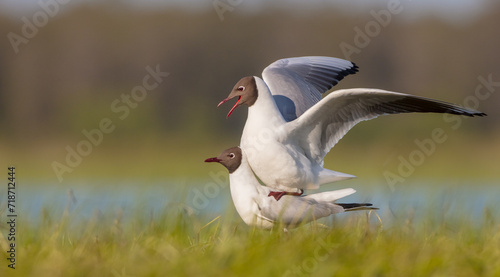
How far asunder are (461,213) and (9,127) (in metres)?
15.3

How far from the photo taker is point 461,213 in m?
4.84

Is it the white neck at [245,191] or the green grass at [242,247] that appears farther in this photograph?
the white neck at [245,191]

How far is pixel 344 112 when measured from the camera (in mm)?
4934

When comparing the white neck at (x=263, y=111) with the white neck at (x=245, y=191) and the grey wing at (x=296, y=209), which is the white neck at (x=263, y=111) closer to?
the white neck at (x=245, y=191)

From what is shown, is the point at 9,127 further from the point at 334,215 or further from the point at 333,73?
the point at 334,215

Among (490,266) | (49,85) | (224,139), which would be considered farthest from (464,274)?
(49,85)

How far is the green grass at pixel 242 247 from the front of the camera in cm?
348

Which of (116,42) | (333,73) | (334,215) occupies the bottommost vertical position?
(334,215)

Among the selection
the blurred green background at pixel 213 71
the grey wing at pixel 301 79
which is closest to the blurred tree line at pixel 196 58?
the blurred green background at pixel 213 71
